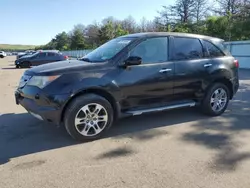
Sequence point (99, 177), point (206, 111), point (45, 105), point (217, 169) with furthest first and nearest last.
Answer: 1. point (206, 111)
2. point (45, 105)
3. point (217, 169)
4. point (99, 177)

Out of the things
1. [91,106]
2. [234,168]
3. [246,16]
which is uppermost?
[246,16]

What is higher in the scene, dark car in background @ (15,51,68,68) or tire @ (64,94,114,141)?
dark car in background @ (15,51,68,68)

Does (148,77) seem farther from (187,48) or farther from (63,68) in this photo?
(63,68)

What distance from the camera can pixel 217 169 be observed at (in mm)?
3504

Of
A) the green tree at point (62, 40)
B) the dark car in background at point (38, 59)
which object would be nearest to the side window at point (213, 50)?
the dark car in background at point (38, 59)

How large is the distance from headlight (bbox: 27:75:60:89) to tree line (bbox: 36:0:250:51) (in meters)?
21.5

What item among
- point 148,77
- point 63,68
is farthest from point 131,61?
point 63,68

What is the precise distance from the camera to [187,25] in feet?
122

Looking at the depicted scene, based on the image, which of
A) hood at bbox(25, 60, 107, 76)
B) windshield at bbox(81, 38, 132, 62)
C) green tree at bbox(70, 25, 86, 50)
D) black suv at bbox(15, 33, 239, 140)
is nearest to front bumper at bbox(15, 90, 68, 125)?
black suv at bbox(15, 33, 239, 140)

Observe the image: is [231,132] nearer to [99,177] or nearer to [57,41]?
[99,177]

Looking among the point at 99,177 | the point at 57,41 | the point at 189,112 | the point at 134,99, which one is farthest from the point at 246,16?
the point at 57,41

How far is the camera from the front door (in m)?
4.76

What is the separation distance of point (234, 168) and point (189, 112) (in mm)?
2769

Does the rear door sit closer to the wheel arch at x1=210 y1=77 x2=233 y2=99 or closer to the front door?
the front door
